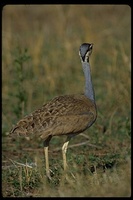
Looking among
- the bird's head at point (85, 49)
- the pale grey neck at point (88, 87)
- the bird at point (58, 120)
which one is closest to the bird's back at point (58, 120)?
the bird at point (58, 120)

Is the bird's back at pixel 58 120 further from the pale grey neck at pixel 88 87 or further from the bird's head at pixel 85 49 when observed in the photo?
the bird's head at pixel 85 49

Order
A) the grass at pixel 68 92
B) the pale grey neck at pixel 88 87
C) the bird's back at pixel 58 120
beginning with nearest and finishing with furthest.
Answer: the grass at pixel 68 92 → the bird's back at pixel 58 120 → the pale grey neck at pixel 88 87

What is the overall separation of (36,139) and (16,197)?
290 cm

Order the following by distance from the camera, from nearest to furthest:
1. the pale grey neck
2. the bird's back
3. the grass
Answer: the grass → the bird's back → the pale grey neck

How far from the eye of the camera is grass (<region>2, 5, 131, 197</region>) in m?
6.42

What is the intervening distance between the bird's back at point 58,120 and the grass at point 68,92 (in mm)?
336

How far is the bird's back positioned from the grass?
336 millimetres

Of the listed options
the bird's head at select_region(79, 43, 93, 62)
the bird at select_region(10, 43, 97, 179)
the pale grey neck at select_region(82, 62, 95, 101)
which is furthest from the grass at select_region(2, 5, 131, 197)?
the bird's head at select_region(79, 43, 93, 62)

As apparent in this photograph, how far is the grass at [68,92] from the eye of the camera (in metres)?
6.42

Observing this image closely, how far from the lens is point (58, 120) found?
6867 mm

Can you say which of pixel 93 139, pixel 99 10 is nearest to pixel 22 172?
pixel 93 139

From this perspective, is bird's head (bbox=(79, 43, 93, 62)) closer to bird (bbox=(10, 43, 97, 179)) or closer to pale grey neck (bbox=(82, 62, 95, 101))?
pale grey neck (bbox=(82, 62, 95, 101))

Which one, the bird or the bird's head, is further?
the bird's head

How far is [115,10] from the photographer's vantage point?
17.6 metres
